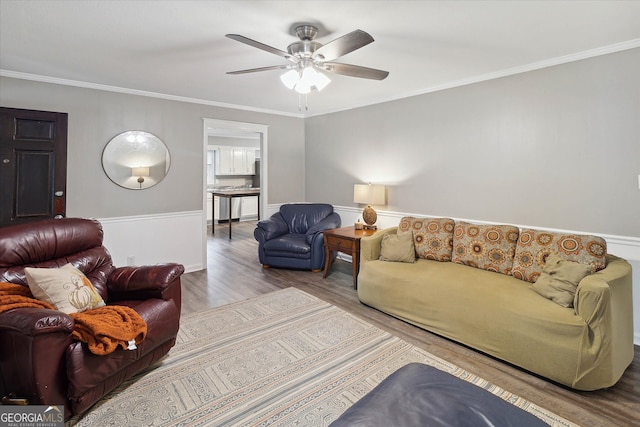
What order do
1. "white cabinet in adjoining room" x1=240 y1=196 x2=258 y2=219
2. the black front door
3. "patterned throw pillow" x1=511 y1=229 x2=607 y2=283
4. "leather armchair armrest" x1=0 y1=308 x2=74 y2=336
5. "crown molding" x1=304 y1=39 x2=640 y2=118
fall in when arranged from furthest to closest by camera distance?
"white cabinet in adjoining room" x1=240 y1=196 x2=258 y2=219
the black front door
"crown molding" x1=304 y1=39 x2=640 y2=118
"patterned throw pillow" x1=511 y1=229 x2=607 y2=283
"leather armchair armrest" x1=0 y1=308 x2=74 y2=336

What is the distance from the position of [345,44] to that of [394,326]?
7.69ft

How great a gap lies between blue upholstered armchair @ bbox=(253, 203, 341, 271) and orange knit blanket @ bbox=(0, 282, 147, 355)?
8.68 ft

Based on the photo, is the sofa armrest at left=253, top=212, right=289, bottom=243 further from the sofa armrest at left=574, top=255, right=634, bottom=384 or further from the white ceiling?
the sofa armrest at left=574, top=255, right=634, bottom=384

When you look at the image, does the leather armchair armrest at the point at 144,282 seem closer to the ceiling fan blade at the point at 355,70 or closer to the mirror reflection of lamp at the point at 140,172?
the ceiling fan blade at the point at 355,70

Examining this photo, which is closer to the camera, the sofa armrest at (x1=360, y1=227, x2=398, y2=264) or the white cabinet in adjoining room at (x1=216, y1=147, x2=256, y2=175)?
the sofa armrest at (x1=360, y1=227, x2=398, y2=264)

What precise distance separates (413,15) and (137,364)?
2.91m

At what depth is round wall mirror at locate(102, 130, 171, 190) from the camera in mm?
3995

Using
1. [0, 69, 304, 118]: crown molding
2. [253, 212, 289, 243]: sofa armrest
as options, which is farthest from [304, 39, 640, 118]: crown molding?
[253, 212, 289, 243]: sofa armrest

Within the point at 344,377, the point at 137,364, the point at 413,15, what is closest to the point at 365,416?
the point at 344,377

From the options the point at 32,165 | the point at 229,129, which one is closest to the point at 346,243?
the point at 229,129

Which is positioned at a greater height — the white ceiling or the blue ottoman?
the white ceiling

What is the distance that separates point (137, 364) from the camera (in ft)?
7.01

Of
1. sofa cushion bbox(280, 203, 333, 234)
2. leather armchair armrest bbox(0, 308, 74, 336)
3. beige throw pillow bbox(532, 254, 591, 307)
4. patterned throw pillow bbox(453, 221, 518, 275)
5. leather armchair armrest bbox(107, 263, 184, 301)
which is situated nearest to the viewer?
leather armchair armrest bbox(0, 308, 74, 336)

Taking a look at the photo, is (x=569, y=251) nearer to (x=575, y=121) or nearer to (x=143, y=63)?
(x=575, y=121)
